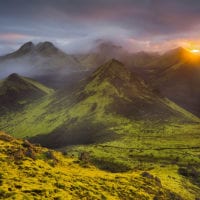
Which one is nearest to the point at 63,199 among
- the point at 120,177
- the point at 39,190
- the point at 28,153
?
the point at 39,190

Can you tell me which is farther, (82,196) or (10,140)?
(10,140)

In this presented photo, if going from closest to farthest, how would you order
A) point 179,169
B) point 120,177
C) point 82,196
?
1. point 82,196
2. point 120,177
3. point 179,169

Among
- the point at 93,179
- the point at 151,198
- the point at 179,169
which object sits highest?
the point at 93,179

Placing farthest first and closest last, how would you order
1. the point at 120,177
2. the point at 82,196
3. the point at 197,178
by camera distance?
the point at 197,178
the point at 120,177
the point at 82,196

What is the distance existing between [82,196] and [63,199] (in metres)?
6.95

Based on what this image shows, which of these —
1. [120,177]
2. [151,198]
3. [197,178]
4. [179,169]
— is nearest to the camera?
[151,198]

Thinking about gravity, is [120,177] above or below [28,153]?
below

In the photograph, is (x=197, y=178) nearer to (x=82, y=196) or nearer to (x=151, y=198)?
(x=151, y=198)

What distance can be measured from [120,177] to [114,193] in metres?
12.5

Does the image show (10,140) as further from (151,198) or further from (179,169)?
(179,169)

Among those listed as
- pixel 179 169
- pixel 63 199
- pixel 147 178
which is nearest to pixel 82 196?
pixel 63 199

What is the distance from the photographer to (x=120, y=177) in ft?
278

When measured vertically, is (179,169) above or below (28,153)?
below

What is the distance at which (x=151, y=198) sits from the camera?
77125 millimetres
